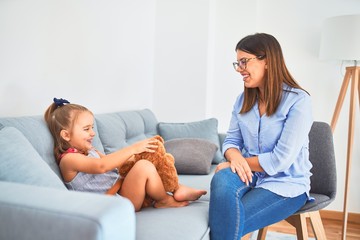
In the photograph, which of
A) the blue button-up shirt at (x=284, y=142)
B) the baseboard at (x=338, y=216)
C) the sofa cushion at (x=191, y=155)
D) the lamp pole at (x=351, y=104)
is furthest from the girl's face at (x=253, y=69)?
the baseboard at (x=338, y=216)

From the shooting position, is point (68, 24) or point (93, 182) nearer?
point (93, 182)

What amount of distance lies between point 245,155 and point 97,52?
1283mm

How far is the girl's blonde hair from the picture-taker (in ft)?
5.05

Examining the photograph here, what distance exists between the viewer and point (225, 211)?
4.43 feet

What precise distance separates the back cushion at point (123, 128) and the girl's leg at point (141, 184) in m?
0.61

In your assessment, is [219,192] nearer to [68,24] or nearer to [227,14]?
[68,24]

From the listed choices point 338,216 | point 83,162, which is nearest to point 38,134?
point 83,162

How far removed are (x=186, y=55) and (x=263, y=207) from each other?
2.14 m

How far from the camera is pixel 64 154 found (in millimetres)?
1499

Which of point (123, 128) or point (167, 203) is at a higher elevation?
point (123, 128)

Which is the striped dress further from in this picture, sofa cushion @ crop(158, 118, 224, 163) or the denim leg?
sofa cushion @ crop(158, 118, 224, 163)

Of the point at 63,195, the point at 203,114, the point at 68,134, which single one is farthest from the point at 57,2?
the point at 203,114

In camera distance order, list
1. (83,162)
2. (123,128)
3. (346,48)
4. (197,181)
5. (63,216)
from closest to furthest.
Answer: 1. (63,216)
2. (83,162)
3. (197,181)
4. (123,128)
5. (346,48)

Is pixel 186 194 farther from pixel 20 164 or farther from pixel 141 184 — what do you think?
pixel 20 164
